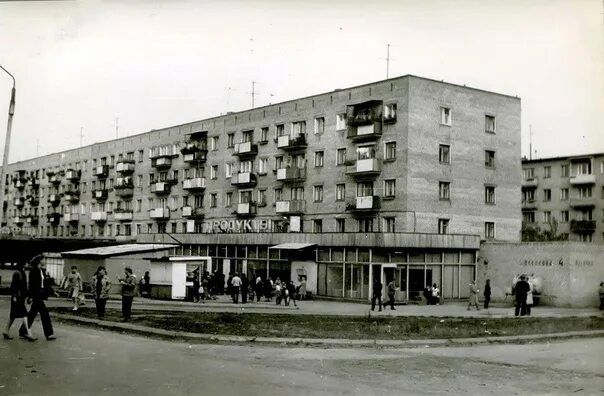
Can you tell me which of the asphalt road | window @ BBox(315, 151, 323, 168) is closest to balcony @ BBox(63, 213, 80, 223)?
window @ BBox(315, 151, 323, 168)

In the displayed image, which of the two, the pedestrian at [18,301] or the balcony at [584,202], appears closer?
the pedestrian at [18,301]

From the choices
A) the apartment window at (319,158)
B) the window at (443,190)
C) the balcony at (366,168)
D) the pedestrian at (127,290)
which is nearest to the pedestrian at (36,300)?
the pedestrian at (127,290)

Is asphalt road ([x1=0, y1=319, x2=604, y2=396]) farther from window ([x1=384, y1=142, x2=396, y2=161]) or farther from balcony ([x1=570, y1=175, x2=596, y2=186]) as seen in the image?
balcony ([x1=570, y1=175, x2=596, y2=186])

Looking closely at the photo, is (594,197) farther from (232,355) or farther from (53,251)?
(232,355)

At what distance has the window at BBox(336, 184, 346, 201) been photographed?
49156mm

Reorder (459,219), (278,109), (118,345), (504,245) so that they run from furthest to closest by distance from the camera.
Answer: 1. (278,109)
2. (459,219)
3. (504,245)
4. (118,345)

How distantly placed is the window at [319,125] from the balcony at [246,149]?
741cm

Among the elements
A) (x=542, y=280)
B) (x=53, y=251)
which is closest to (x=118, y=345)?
(x=542, y=280)

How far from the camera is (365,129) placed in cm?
4675

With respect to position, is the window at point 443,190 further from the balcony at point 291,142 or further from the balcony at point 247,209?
the balcony at point 247,209

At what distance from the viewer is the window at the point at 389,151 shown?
45.3 metres

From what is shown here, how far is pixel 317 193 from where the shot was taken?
51.3 metres

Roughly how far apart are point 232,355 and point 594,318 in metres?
19.5

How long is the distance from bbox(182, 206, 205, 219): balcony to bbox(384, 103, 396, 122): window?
23.7m
